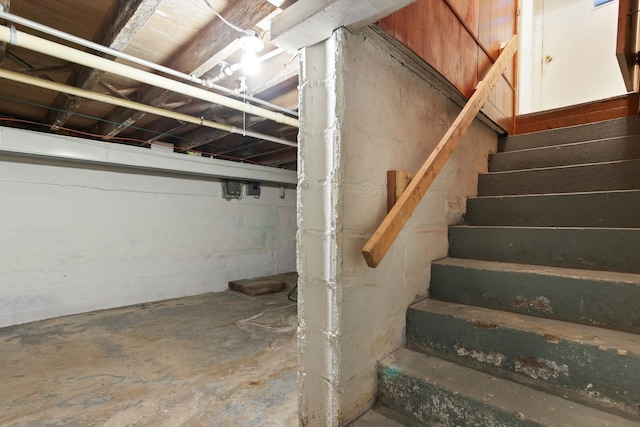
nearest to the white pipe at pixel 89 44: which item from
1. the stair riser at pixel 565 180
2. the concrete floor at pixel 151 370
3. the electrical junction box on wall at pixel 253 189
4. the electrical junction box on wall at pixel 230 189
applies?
the stair riser at pixel 565 180

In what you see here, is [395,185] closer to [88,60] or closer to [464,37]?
[464,37]

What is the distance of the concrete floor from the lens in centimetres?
161

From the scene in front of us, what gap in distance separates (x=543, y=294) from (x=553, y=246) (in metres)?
0.34

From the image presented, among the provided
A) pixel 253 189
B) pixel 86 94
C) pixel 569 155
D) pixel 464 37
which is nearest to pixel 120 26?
pixel 86 94

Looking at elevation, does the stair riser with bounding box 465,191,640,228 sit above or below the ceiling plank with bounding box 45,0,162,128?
below

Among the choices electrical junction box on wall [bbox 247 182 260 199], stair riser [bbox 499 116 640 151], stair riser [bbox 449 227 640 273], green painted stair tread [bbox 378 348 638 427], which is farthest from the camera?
electrical junction box on wall [bbox 247 182 260 199]

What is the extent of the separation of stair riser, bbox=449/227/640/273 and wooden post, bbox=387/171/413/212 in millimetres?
801

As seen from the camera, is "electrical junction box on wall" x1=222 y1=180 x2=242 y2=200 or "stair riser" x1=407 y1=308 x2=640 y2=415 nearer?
"stair riser" x1=407 y1=308 x2=640 y2=415

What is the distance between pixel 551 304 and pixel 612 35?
13.2ft

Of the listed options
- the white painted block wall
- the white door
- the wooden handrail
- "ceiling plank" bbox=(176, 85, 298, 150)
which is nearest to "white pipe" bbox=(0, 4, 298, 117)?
"ceiling plank" bbox=(176, 85, 298, 150)

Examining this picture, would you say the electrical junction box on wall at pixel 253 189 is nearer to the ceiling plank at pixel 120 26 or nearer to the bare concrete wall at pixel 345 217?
the ceiling plank at pixel 120 26

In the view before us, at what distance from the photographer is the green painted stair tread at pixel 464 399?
3.20 feet

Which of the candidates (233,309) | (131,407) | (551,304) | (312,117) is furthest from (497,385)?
(233,309)

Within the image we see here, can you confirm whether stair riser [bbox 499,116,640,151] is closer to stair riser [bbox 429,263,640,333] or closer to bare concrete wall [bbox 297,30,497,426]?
stair riser [bbox 429,263,640,333]
